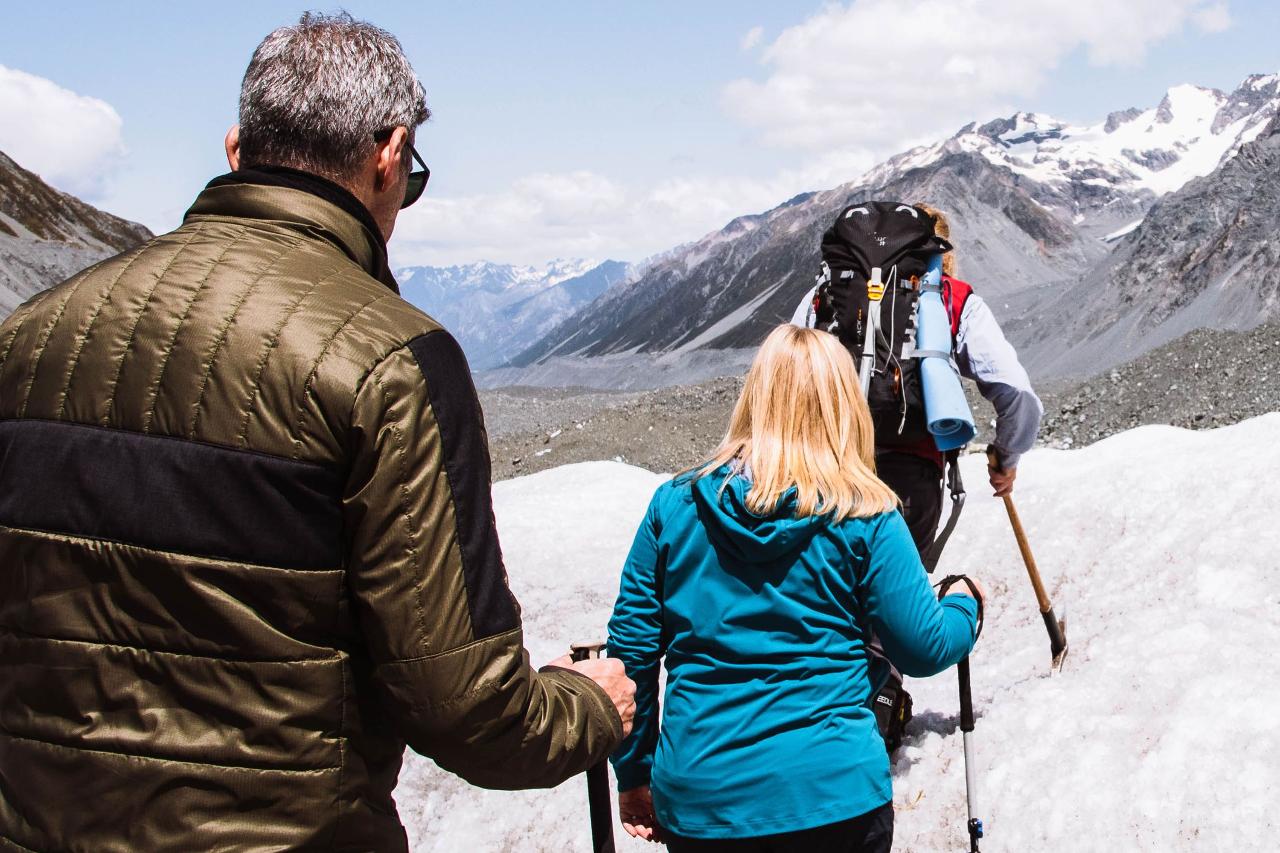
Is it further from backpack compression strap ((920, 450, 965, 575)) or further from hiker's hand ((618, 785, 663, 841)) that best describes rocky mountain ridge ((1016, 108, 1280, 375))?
hiker's hand ((618, 785, 663, 841))

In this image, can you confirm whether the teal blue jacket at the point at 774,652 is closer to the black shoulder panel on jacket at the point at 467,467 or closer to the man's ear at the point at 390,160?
the black shoulder panel on jacket at the point at 467,467

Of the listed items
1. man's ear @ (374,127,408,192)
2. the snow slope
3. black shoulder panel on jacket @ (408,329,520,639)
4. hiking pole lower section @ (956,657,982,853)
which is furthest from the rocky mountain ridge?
black shoulder panel on jacket @ (408,329,520,639)

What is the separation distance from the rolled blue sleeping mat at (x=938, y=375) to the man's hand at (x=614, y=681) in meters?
2.41

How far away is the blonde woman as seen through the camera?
3.28m

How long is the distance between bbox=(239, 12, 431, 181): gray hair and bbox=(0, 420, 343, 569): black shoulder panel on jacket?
73 cm

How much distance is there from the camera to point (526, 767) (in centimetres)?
252

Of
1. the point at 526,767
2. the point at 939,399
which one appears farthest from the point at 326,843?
the point at 939,399

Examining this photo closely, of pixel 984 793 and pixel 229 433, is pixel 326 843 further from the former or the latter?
pixel 984 793

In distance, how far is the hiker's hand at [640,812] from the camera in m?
3.74

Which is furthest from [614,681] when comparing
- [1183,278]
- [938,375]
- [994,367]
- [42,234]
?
[42,234]

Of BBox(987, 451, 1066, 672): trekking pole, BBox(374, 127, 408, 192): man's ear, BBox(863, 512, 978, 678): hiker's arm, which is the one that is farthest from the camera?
BBox(987, 451, 1066, 672): trekking pole

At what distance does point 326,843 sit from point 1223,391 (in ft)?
88.6

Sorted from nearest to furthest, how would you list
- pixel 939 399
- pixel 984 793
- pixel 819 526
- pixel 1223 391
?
pixel 819 526
pixel 939 399
pixel 984 793
pixel 1223 391

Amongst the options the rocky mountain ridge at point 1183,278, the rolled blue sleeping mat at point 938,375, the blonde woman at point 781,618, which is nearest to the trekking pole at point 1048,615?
the rolled blue sleeping mat at point 938,375
